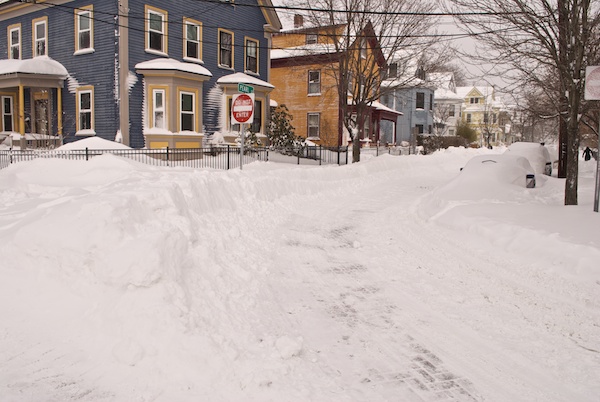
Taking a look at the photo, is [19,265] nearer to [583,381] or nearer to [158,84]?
[583,381]

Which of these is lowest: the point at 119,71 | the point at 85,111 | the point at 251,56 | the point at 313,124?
the point at 85,111

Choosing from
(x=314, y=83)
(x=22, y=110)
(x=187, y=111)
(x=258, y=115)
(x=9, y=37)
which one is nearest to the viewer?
(x=22, y=110)

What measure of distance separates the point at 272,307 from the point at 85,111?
748 inches

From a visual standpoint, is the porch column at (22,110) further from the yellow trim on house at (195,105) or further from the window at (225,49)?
the window at (225,49)

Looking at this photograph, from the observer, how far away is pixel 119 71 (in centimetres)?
1988

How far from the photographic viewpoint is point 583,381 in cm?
400

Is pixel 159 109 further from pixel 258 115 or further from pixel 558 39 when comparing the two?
pixel 558 39

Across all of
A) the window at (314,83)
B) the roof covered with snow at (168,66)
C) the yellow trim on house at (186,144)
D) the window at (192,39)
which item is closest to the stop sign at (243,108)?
the roof covered with snow at (168,66)

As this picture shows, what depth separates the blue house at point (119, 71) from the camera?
66.2 ft

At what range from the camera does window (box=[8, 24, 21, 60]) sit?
24.0 meters

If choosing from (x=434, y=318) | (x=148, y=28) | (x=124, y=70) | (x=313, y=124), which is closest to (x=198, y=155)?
(x=124, y=70)

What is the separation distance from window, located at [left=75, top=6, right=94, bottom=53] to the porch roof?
1415mm

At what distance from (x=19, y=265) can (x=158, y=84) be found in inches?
657

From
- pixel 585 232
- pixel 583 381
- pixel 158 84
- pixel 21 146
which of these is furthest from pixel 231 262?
pixel 21 146
